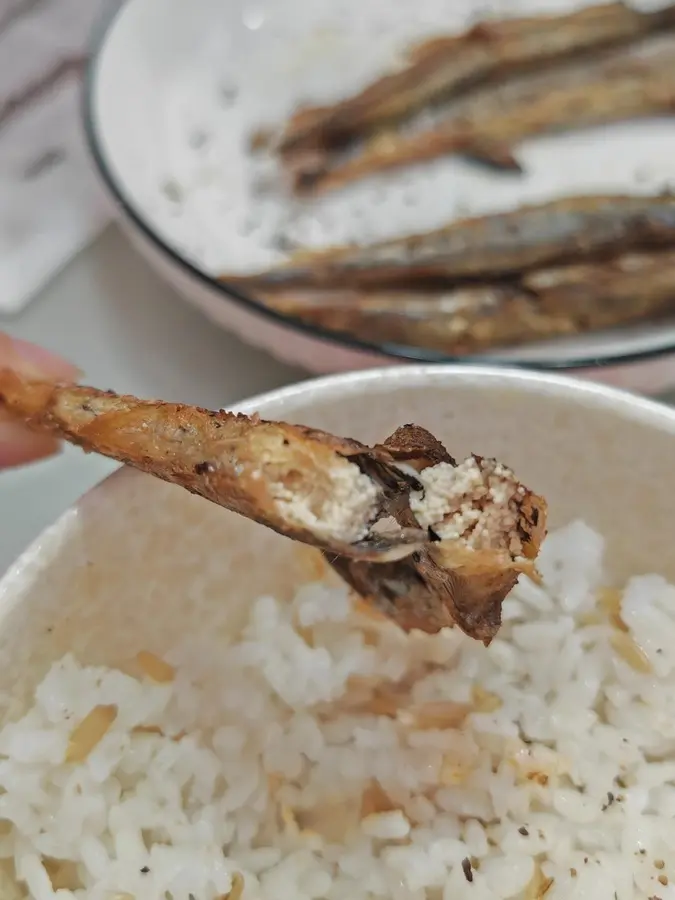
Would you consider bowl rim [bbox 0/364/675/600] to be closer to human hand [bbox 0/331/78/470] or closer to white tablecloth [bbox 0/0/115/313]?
human hand [bbox 0/331/78/470]

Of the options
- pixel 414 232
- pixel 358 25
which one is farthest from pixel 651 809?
pixel 358 25

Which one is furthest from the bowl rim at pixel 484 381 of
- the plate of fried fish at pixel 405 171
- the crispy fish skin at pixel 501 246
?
the crispy fish skin at pixel 501 246

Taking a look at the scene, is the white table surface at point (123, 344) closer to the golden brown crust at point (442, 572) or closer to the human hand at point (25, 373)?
the human hand at point (25, 373)

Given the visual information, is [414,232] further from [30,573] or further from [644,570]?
[30,573]

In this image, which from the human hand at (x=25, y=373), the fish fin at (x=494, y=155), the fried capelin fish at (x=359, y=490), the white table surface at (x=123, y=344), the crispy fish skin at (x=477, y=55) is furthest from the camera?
the crispy fish skin at (x=477, y=55)

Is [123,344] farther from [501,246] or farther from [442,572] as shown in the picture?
[442,572]

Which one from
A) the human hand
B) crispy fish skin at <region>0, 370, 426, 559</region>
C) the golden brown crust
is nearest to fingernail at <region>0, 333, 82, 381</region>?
the human hand
